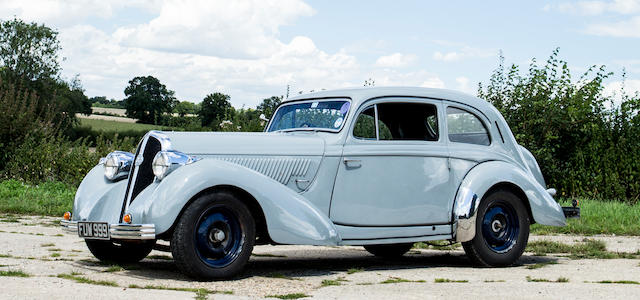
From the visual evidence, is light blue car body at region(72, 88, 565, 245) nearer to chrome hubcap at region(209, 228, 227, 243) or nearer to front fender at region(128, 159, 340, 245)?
front fender at region(128, 159, 340, 245)

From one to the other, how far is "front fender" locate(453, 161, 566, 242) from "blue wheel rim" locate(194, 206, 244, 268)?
97.5 inches

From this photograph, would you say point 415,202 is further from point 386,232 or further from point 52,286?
point 52,286

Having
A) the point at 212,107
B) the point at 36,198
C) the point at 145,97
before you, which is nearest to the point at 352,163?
the point at 36,198

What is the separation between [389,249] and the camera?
872 cm

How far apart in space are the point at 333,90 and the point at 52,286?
3.46 m

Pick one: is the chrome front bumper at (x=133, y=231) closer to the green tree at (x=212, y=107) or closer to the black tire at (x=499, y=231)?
the black tire at (x=499, y=231)

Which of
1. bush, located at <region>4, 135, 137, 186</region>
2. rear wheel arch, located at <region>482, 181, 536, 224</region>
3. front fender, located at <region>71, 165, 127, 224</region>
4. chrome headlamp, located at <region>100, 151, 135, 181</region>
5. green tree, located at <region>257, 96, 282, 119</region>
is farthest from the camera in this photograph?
green tree, located at <region>257, 96, 282, 119</region>

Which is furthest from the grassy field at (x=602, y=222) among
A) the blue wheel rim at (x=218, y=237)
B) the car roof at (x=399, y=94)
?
the blue wheel rim at (x=218, y=237)

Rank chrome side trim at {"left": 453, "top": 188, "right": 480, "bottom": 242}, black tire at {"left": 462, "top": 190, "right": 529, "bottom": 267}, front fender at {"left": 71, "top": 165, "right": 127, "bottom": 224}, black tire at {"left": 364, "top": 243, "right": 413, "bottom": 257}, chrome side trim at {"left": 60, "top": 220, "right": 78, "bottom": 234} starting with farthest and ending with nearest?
black tire at {"left": 364, "top": 243, "right": 413, "bottom": 257}, black tire at {"left": 462, "top": 190, "right": 529, "bottom": 267}, chrome side trim at {"left": 453, "top": 188, "right": 480, "bottom": 242}, chrome side trim at {"left": 60, "top": 220, "right": 78, "bottom": 234}, front fender at {"left": 71, "top": 165, "right": 127, "bottom": 224}

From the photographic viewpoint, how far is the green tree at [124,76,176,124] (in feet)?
182

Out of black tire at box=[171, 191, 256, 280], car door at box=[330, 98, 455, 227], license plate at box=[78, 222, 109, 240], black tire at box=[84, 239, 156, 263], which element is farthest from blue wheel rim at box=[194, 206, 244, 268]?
black tire at box=[84, 239, 156, 263]

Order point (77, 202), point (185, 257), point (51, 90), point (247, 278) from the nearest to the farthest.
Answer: point (185, 257)
point (247, 278)
point (77, 202)
point (51, 90)

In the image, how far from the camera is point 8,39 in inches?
2368

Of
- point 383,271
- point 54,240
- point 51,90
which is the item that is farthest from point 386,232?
point 51,90
